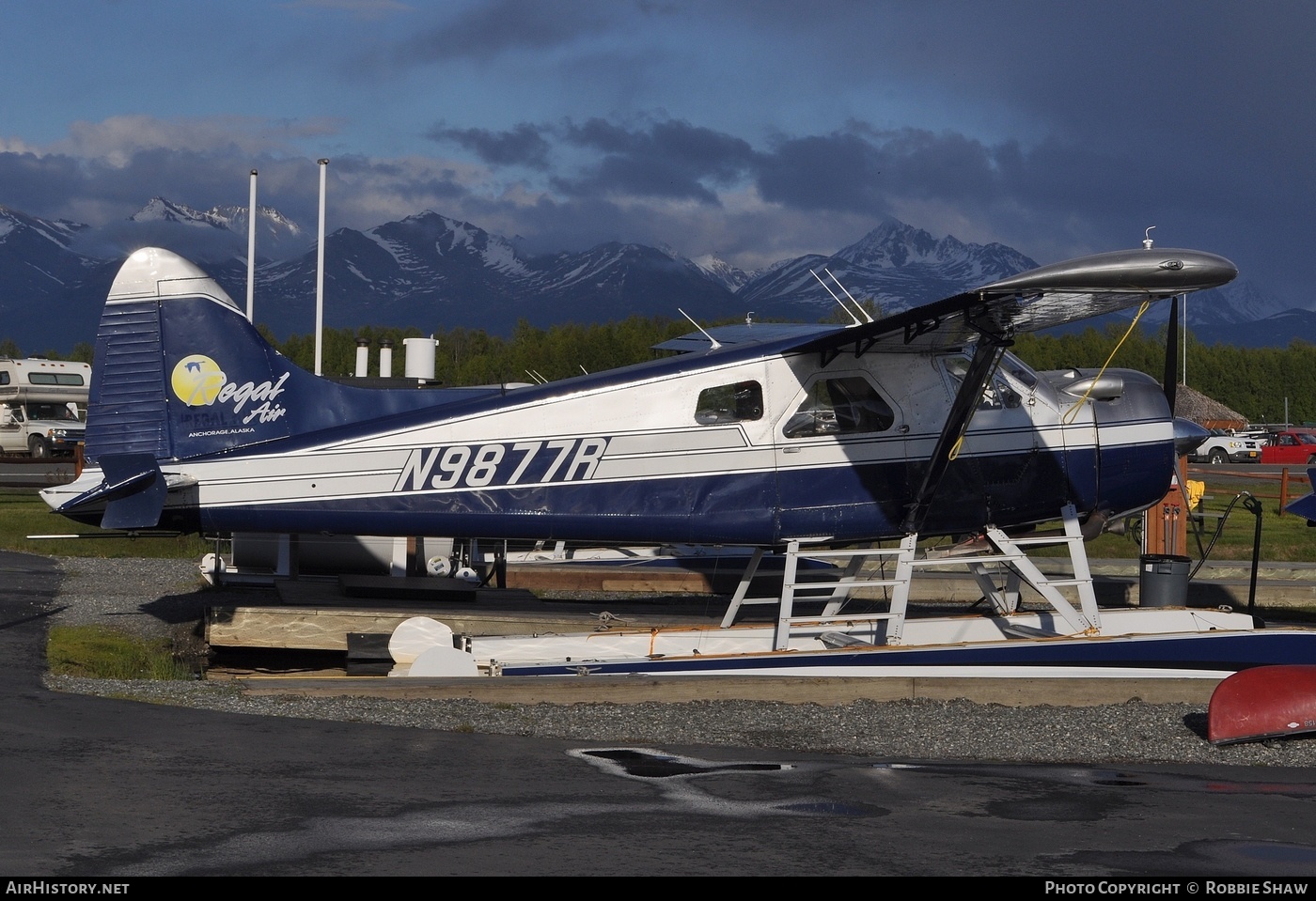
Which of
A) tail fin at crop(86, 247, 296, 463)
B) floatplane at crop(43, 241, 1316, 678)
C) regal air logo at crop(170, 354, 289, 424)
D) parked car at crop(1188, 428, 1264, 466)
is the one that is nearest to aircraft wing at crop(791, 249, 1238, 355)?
floatplane at crop(43, 241, 1316, 678)

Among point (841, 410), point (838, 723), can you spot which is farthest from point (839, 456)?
point (838, 723)

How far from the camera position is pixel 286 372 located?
11039 millimetres

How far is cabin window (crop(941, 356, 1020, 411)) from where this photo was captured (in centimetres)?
1052

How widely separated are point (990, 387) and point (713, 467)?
243 cm

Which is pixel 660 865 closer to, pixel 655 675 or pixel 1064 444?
pixel 655 675

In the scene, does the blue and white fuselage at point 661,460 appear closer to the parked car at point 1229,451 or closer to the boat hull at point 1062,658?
the boat hull at point 1062,658

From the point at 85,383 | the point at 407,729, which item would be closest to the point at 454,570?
the point at 407,729

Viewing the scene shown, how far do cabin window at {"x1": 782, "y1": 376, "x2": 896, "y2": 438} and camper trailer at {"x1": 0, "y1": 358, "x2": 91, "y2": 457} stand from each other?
35642 millimetres

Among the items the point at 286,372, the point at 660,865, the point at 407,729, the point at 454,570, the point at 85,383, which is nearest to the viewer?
the point at 660,865

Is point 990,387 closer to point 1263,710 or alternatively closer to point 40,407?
point 1263,710

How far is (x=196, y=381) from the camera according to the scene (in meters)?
10.7

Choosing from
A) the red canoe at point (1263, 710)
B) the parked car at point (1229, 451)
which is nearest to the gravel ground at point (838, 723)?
the red canoe at point (1263, 710)

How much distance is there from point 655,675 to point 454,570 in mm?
6654

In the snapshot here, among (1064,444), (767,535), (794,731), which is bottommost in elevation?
(794,731)
